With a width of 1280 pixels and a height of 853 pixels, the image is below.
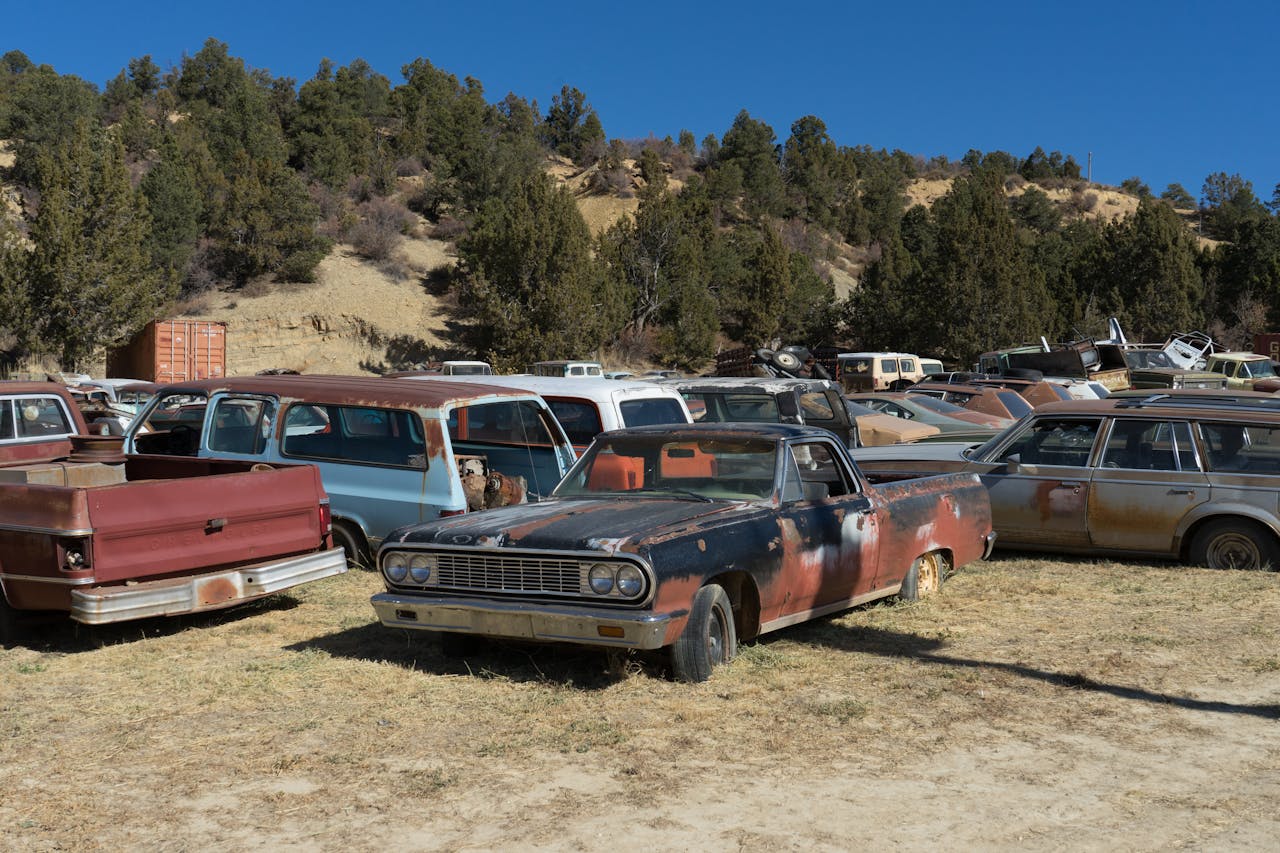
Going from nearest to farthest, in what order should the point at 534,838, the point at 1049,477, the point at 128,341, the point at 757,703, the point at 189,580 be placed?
the point at 534,838
the point at 757,703
the point at 189,580
the point at 1049,477
the point at 128,341

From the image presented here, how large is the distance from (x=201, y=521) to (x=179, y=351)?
29014 mm

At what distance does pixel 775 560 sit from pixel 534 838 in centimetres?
266

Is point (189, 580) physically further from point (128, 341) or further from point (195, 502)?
point (128, 341)

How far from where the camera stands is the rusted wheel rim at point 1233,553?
946 centimetres

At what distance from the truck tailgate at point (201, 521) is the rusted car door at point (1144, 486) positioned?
6.33 meters

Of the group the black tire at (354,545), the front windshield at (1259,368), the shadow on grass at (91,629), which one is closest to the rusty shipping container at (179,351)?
the black tire at (354,545)

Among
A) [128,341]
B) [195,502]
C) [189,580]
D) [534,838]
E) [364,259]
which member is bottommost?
[534,838]

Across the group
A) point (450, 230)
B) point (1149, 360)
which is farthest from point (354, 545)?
point (450, 230)

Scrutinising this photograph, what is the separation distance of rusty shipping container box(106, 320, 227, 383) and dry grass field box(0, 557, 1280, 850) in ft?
92.6

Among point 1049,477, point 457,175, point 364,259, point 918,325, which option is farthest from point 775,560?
point 457,175

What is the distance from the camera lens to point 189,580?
7.19m

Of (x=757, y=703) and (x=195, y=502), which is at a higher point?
(x=195, y=502)

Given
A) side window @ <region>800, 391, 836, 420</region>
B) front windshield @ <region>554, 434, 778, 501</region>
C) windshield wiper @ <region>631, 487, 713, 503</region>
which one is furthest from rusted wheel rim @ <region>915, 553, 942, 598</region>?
side window @ <region>800, 391, 836, 420</region>

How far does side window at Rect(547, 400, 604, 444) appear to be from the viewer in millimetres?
10641
